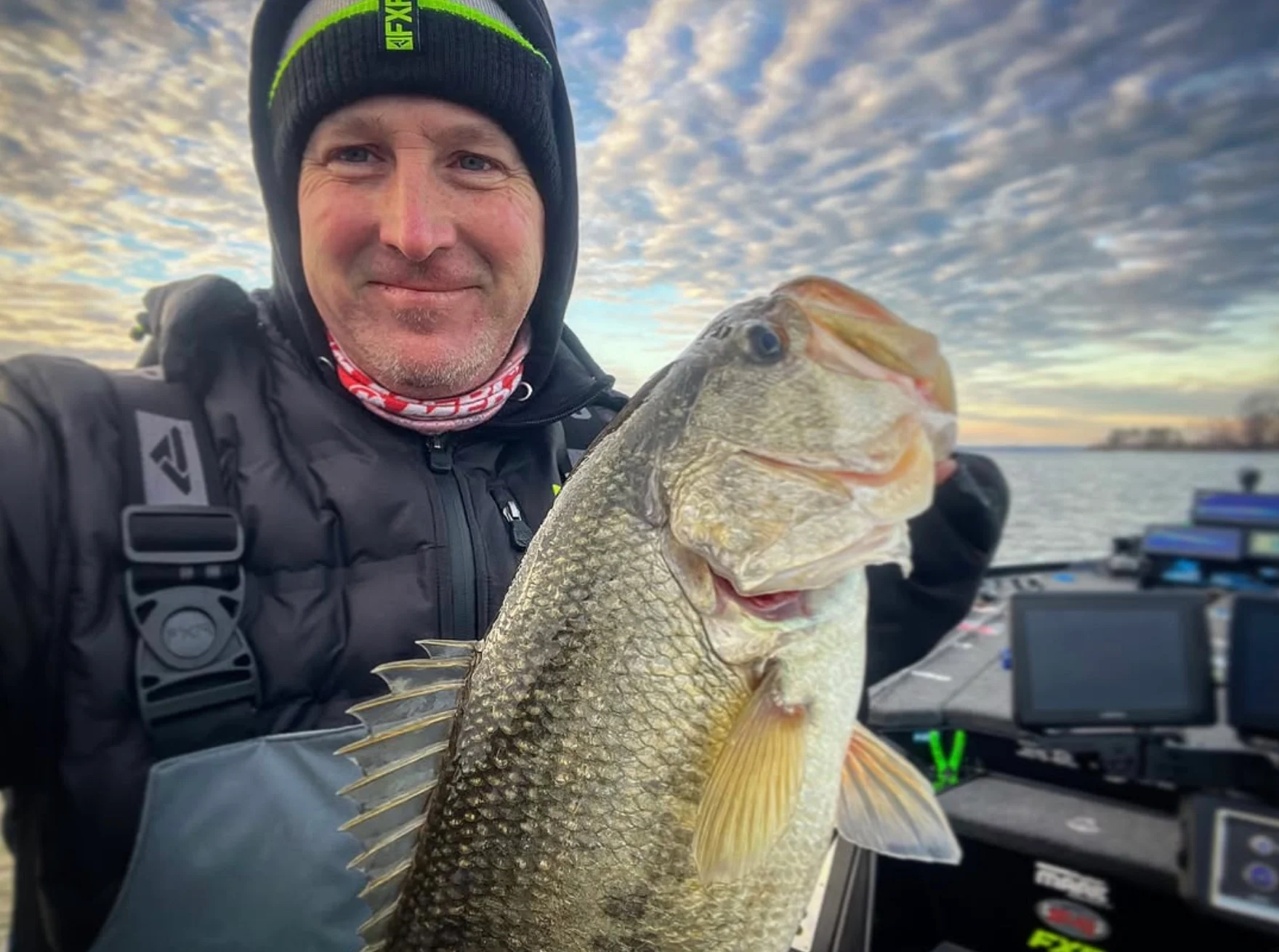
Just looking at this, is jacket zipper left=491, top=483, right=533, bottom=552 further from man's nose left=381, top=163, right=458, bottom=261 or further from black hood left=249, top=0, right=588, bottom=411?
Result: man's nose left=381, top=163, right=458, bottom=261

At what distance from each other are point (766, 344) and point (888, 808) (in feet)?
2.37

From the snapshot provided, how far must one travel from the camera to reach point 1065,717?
2.69 meters

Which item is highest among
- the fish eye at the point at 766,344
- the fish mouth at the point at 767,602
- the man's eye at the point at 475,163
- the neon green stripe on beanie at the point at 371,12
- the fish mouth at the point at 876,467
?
the neon green stripe on beanie at the point at 371,12

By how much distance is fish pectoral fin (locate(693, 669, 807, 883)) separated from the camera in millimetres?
1007

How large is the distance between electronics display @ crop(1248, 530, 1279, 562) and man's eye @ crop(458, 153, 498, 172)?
7503 mm

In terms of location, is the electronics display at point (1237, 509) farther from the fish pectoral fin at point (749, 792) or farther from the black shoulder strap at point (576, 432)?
the fish pectoral fin at point (749, 792)

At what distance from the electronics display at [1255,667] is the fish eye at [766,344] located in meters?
2.51

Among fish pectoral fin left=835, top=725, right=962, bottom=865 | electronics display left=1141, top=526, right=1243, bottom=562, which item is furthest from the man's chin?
electronics display left=1141, top=526, right=1243, bottom=562

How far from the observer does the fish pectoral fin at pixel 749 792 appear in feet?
3.30

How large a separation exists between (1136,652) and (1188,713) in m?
0.26

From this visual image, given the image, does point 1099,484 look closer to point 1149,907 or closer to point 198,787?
point 1149,907


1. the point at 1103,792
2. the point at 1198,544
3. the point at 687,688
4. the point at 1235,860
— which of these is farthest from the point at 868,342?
the point at 1198,544

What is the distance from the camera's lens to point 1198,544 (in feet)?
22.0

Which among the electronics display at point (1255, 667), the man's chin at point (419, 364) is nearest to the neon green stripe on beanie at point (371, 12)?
the man's chin at point (419, 364)
